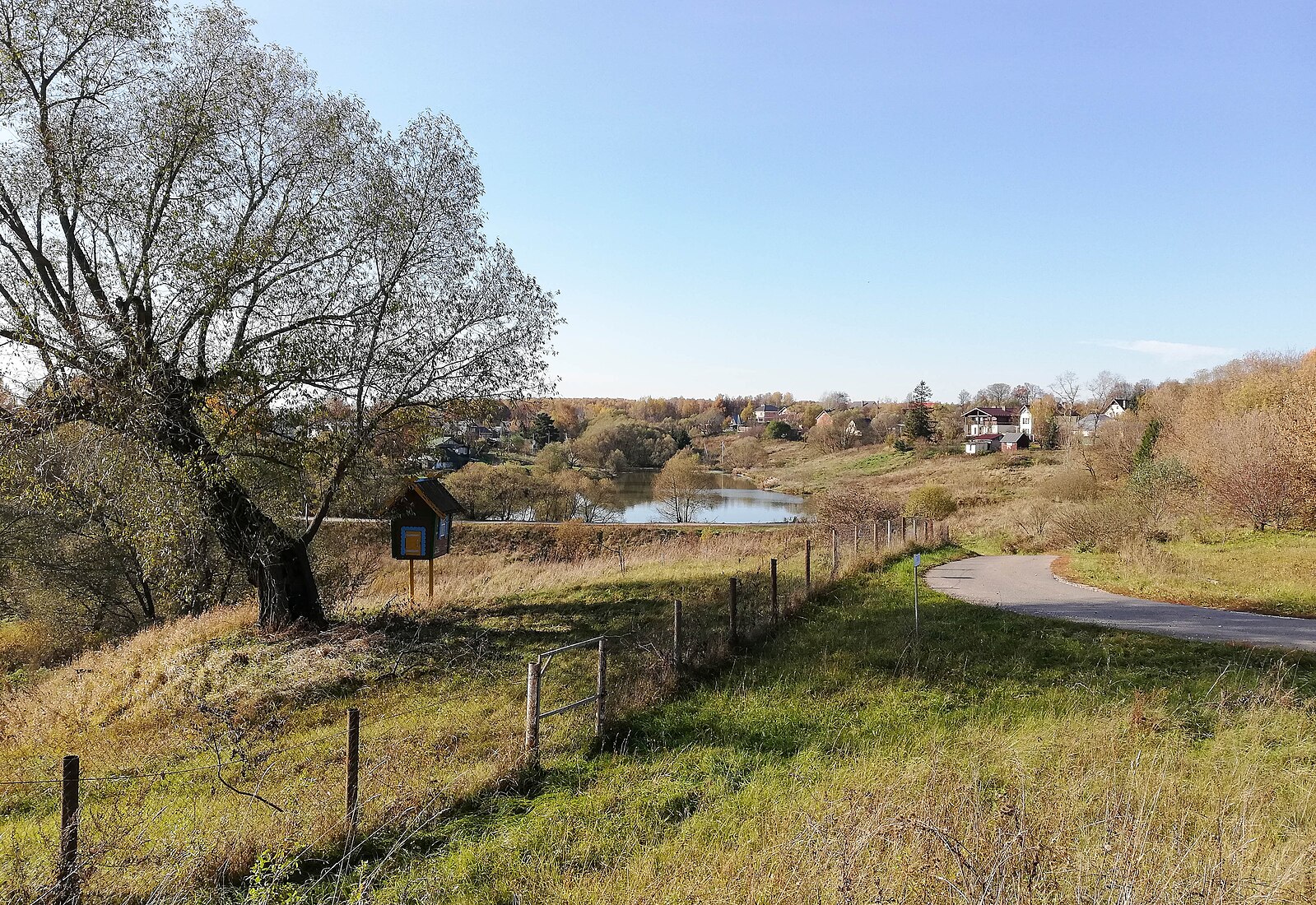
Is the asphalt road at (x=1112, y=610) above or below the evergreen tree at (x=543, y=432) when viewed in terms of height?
below

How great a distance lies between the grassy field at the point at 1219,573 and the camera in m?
15.1

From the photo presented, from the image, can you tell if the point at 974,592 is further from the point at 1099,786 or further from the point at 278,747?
the point at 278,747

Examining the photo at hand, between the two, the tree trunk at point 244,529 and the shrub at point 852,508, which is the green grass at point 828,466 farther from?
the tree trunk at point 244,529

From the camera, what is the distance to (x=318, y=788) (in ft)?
20.2

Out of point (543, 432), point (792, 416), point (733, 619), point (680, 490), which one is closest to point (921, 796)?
point (733, 619)

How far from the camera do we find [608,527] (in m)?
38.0

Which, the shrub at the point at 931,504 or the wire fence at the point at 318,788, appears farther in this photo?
A: the shrub at the point at 931,504

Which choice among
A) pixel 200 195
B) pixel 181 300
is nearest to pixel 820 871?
pixel 181 300

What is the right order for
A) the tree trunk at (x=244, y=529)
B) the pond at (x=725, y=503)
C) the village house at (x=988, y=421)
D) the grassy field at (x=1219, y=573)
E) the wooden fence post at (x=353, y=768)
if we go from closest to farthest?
the wooden fence post at (x=353, y=768) < the tree trunk at (x=244, y=529) < the grassy field at (x=1219, y=573) < the pond at (x=725, y=503) < the village house at (x=988, y=421)

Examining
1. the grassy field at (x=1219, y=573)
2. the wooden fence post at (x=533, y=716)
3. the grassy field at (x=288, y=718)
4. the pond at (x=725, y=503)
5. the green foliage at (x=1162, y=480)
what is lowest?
the pond at (x=725, y=503)

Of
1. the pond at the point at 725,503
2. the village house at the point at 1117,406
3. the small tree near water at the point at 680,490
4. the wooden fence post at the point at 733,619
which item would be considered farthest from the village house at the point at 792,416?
the wooden fence post at the point at 733,619

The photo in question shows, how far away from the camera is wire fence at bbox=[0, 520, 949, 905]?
15.4 ft

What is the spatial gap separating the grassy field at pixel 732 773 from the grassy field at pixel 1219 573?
6024mm

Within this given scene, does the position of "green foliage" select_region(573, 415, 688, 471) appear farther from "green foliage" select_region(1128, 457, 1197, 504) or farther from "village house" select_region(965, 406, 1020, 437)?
"village house" select_region(965, 406, 1020, 437)
